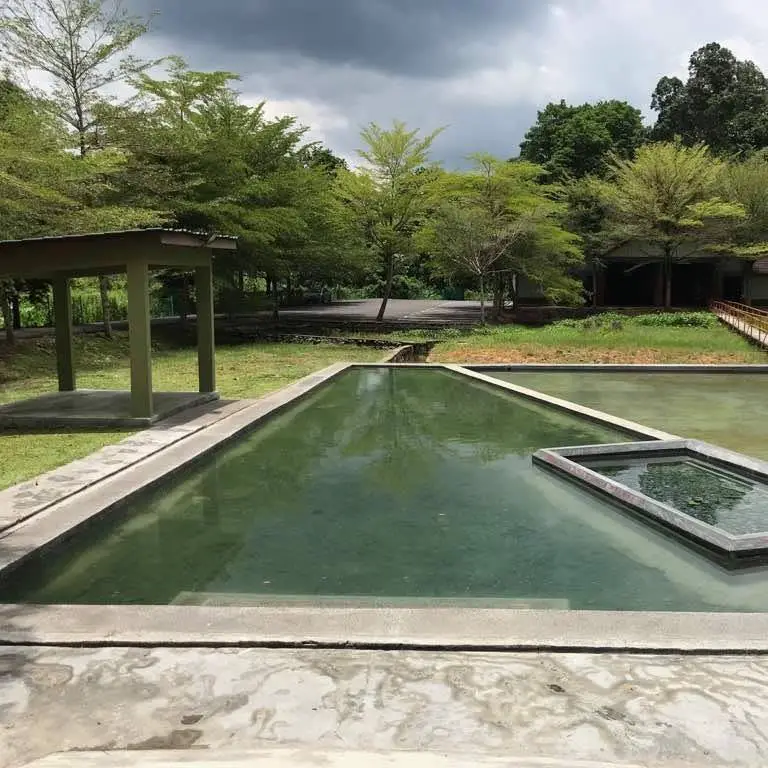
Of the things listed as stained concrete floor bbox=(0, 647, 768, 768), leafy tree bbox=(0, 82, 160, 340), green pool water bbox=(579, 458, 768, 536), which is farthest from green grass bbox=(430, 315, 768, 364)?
stained concrete floor bbox=(0, 647, 768, 768)

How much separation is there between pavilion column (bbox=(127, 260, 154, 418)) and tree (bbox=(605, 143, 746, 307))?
21.9 metres

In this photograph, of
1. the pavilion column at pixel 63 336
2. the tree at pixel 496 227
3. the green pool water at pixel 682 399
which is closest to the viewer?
the green pool water at pixel 682 399

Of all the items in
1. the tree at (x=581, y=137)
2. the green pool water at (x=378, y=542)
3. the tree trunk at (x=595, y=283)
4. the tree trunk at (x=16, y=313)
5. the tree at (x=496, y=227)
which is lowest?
the green pool water at (x=378, y=542)

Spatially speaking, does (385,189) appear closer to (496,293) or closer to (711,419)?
(496,293)

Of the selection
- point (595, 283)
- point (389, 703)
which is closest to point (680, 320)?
point (595, 283)

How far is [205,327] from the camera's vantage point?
10.6 metres

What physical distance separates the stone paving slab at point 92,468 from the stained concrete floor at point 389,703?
7.54 ft

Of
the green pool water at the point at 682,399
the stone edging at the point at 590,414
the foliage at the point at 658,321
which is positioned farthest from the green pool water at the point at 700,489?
the foliage at the point at 658,321

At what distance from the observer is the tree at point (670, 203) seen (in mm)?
26250

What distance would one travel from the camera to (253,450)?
26.1 ft

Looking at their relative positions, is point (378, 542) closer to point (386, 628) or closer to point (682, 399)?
point (386, 628)

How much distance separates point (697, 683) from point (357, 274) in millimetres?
24335

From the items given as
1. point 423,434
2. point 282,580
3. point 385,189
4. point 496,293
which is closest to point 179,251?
point 423,434

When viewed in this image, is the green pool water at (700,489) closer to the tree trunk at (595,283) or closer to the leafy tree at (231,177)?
the leafy tree at (231,177)
